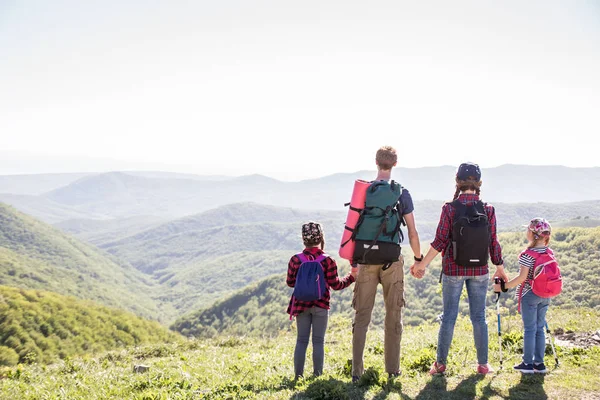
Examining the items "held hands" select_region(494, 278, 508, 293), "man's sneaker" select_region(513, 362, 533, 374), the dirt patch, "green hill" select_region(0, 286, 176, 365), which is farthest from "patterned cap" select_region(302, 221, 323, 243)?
"green hill" select_region(0, 286, 176, 365)

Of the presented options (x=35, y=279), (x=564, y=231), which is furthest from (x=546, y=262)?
(x=35, y=279)

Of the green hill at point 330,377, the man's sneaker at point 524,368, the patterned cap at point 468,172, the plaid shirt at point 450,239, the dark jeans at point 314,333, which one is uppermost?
the patterned cap at point 468,172

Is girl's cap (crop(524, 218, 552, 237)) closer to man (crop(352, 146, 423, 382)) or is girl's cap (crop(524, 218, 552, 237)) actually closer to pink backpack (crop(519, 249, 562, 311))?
pink backpack (crop(519, 249, 562, 311))

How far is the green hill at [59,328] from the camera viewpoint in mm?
24700

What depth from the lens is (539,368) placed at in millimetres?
5914

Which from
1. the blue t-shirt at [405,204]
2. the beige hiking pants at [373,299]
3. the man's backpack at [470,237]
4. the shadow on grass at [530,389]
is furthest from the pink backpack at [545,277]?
the blue t-shirt at [405,204]

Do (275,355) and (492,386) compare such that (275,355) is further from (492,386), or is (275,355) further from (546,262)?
(546,262)

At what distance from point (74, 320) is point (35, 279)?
339 ft

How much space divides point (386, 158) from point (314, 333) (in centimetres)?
281

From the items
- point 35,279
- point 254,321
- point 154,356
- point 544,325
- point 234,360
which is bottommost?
point 254,321

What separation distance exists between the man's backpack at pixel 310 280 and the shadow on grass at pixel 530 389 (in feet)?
9.05

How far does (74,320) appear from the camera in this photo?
119 feet

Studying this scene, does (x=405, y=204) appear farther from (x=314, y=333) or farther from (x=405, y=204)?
(x=314, y=333)

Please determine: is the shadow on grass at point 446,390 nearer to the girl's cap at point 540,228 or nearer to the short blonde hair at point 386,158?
the girl's cap at point 540,228
